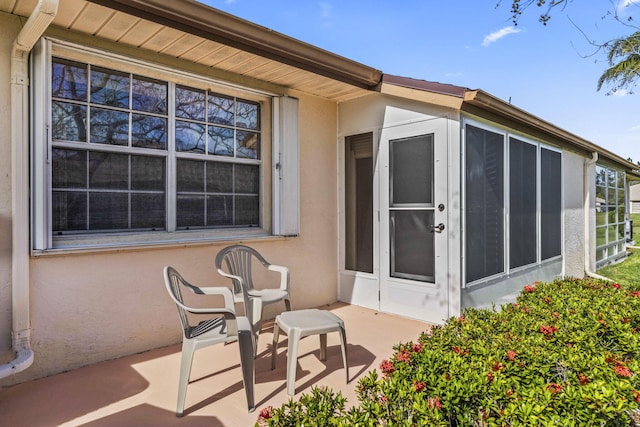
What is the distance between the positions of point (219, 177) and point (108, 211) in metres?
1.15

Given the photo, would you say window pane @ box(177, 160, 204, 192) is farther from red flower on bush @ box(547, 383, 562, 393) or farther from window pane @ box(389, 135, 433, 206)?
red flower on bush @ box(547, 383, 562, 393)

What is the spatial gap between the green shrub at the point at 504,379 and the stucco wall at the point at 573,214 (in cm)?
485

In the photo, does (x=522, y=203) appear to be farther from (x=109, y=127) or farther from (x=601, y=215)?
(x=109, y=127)

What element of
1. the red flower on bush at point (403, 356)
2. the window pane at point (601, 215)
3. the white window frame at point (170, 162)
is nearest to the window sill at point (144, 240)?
the white window frame at point (170, 162)

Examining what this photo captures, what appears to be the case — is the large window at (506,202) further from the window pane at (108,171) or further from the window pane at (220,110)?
the window pane at (108,171)

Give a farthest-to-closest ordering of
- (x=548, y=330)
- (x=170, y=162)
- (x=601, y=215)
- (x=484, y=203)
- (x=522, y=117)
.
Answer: (x=601, y=215)
(x=522, y=117)
(x=484, y=203)
(x=170, y=162)
(x=548, y=330)

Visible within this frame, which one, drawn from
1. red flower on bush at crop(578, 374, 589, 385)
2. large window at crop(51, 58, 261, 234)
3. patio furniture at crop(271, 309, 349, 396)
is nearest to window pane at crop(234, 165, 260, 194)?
large window at crop(51, 58, 261, 234)

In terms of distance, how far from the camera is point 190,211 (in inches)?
150

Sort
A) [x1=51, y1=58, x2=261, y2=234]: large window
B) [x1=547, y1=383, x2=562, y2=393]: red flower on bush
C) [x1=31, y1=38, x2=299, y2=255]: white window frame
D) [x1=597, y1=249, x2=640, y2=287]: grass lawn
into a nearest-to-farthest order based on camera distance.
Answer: [x1=547, y1=383, x2=562, y2=393]: red flower on bush → [x1=31, y1=38, x2=299, y2=255]: white window frame → [x1=51, y1=58, x2=261, y2=234]: large window → [x1=597, y1=249, x2=640, y2=287]: grass lawn

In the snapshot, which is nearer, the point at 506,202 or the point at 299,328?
the point at 299,328

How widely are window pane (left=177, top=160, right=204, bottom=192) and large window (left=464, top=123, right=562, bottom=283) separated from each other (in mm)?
2885

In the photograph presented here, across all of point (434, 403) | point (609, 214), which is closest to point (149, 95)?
point (434, 403)

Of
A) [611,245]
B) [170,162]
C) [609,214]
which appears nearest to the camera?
[170,162]

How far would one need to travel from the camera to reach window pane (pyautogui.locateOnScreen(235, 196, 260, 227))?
421 centimetres
